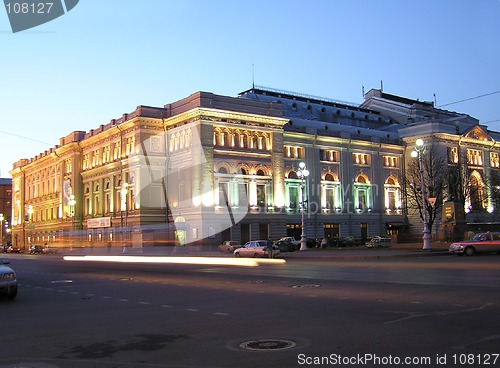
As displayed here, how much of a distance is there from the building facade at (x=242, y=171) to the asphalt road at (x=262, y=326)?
3928 centimetres

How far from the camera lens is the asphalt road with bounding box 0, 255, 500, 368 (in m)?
8.35

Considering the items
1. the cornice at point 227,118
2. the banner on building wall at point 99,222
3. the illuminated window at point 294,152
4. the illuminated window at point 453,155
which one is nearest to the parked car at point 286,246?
the cornice at point 227,118

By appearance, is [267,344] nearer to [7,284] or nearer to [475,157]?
[7,284]

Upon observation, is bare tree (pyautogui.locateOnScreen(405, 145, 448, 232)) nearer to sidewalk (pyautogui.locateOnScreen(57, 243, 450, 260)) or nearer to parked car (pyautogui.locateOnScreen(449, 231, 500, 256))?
sidewalk (pyautogui.locateOnScreen(57, 243, 450, 260))

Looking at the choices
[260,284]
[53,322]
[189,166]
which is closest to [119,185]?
[189,166]

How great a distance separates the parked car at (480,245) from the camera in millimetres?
37406

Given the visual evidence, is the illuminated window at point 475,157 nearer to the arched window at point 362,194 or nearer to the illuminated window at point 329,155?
the arched window at point 362,194

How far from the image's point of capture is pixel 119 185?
78000 mm

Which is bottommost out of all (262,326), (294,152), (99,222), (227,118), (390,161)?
(262,326)

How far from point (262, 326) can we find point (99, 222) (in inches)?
2807

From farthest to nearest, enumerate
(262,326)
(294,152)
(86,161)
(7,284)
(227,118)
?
(86,161)
(294,152)
(227,118)
(7,284)
(262,326)

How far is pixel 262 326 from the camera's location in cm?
1111

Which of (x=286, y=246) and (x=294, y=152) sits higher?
(x=294, y=152)

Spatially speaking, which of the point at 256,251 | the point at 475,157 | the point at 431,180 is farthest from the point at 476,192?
the point at 256,251
